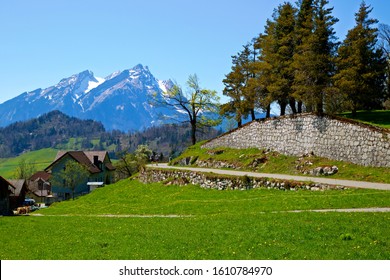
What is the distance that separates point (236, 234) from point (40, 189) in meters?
123

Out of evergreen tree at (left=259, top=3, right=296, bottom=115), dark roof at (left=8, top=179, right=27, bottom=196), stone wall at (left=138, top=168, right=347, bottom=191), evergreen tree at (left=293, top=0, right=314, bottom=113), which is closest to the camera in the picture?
stone wall at (left=138, top=168, right=347, bottom=191)

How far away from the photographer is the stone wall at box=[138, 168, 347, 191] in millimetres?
31428

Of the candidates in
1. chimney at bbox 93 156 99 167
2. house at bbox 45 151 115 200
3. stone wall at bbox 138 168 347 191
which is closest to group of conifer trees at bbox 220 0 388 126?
stone wall at bbox 138 168 347 191

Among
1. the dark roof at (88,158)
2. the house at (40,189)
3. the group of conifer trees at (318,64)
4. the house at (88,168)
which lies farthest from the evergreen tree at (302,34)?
the house at (40,189)

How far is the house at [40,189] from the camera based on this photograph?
122 m

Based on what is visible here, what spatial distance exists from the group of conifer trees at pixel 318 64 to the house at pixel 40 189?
91881mm

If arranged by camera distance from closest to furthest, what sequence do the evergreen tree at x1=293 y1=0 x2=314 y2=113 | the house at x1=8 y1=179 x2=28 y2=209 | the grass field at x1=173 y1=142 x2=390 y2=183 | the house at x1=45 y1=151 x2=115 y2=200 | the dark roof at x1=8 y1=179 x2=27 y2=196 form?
the grass field at x1=173 y1=142 x2=390 y2=183, the evergreen tree at x1=293 y1=0 x2=314 y2=113, the house at x1=8 y1=179 x2=28 y2=209, the dark roof at x1=8 y1=179 x2=27 y2=196, the house at x1=45 y1=151 x2=115 y2=200

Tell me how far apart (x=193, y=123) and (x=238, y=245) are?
52.8m

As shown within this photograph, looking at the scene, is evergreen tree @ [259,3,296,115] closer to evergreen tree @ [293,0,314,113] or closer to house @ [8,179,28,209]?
evergreen tree @ [293,0,314,113]

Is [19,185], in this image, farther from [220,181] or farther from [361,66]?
[361,66]

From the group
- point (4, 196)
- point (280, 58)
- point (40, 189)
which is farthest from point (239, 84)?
point (40, 189)

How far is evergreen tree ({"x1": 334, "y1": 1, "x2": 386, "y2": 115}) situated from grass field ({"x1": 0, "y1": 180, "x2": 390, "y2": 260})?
15.7 m

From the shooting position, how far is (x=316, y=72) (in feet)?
134
